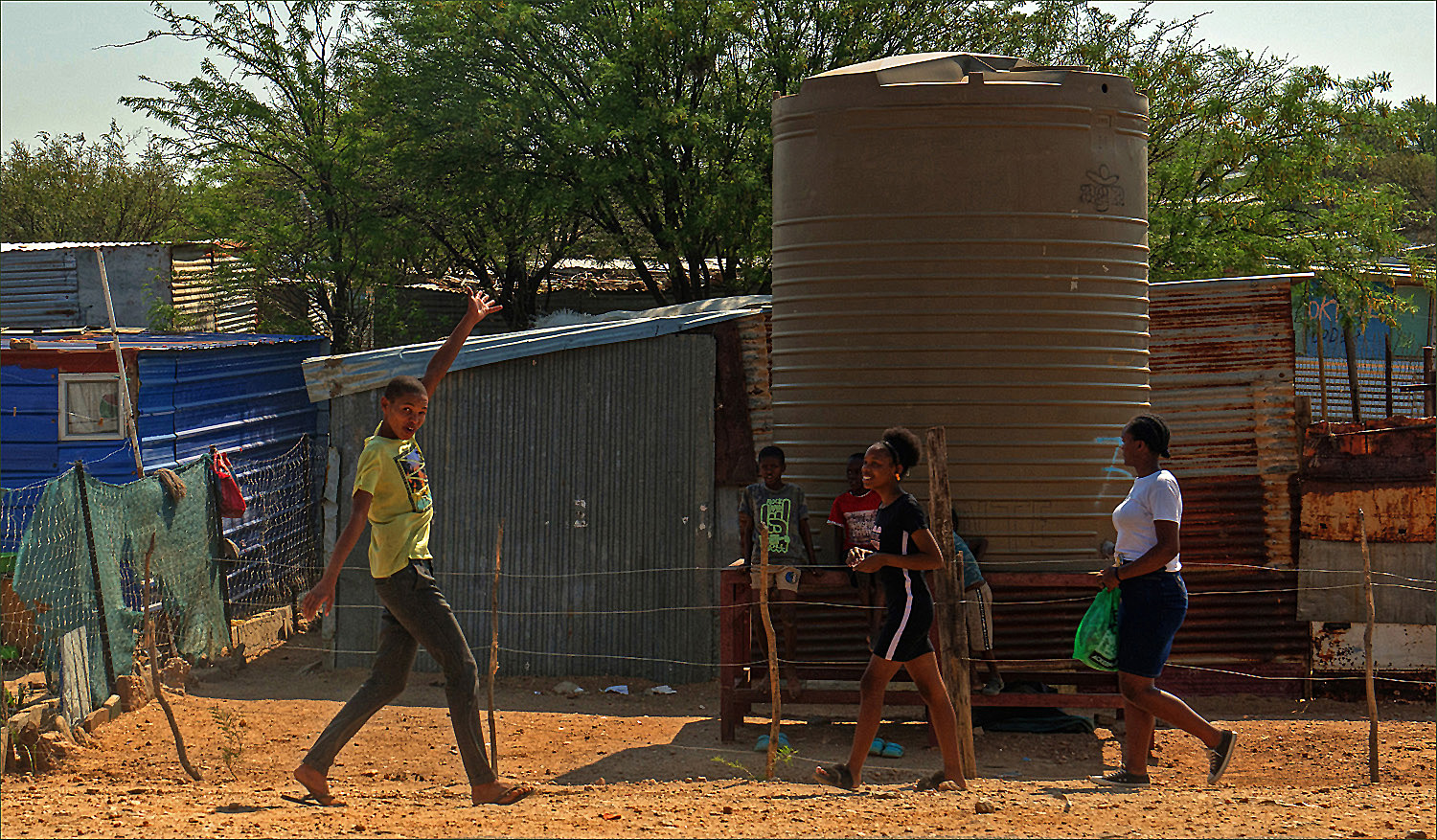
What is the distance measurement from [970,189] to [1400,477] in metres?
4.40

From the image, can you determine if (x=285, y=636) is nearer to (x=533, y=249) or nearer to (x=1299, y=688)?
(x=533, y=249)

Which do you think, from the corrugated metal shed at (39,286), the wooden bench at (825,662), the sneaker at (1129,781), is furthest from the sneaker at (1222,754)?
the corrugated metal shed at (39,286)

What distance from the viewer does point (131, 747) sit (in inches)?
291

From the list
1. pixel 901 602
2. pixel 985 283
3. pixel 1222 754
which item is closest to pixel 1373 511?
pixel 985 283

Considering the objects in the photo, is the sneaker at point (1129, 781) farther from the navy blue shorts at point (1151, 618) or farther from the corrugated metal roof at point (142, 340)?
the corrugated metal roof at point (142, 340)

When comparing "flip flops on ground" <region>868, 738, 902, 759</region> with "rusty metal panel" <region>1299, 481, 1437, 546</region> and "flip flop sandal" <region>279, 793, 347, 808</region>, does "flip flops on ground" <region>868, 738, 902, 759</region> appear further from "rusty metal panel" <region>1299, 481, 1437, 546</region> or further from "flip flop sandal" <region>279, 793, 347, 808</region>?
"rusty metal panel" <region>1299, 481, 1437, 546</region>

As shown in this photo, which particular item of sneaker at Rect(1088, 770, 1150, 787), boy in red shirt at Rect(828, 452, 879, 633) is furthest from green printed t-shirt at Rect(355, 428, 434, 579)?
sneaker at Rect(1088, 770, 1150, 787)

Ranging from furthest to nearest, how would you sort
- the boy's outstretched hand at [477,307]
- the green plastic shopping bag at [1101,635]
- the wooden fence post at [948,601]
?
the wooden fence post at [948,601]
the green plastic shopping bag at [1101,635]
the boy's outstretched hand at [477,307]

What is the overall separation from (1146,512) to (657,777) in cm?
295

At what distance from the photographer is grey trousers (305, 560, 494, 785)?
522 cm

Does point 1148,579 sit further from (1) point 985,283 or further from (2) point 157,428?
(2) point 157,428

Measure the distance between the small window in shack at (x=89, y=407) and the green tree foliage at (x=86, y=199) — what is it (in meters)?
16.9

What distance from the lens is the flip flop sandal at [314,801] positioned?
17.4ft

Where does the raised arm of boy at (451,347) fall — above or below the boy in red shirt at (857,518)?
above
